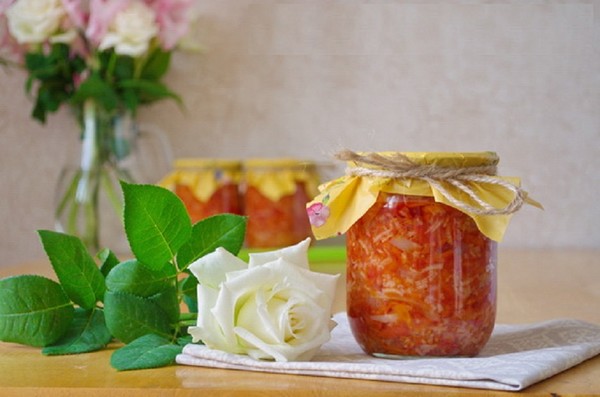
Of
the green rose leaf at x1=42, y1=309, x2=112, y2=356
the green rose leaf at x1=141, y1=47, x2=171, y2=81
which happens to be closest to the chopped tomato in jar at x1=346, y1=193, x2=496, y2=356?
the green rose leaf at x1=42, y1=309, x2=112, y2=356

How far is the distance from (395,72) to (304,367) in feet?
4.27

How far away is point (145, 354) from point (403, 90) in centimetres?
127

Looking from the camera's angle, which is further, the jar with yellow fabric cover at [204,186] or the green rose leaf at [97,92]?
the green rose leaf at [97,92]

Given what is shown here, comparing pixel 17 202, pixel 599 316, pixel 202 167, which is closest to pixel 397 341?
pixel 599 316

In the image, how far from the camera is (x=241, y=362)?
655 millimetres

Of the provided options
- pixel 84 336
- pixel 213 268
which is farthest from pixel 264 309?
pixel 84 336

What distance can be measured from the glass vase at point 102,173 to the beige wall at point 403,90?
0.29ft

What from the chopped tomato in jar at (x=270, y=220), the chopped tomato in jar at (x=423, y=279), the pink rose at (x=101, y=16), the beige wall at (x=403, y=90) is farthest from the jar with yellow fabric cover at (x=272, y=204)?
the chopped tomato in jar at (x=423, y=279)

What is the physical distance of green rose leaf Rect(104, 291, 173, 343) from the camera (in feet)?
2.36

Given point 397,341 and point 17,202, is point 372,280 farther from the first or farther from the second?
point 17,202

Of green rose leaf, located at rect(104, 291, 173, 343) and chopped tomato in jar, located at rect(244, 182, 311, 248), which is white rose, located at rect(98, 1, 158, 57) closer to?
chopped tomato in jar, located at rect(244, 182, 311, 248)

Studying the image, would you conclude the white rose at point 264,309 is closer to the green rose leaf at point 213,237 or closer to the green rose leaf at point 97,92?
the green rose leaf at point 213,237

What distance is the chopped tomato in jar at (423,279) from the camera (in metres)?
0.67

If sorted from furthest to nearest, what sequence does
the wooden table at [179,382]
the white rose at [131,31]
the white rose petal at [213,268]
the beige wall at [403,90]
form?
the beige wall at [403,90] → the white rose at [131,31] → the white rose petal at [213,268] → the wooden table at [179,382]
